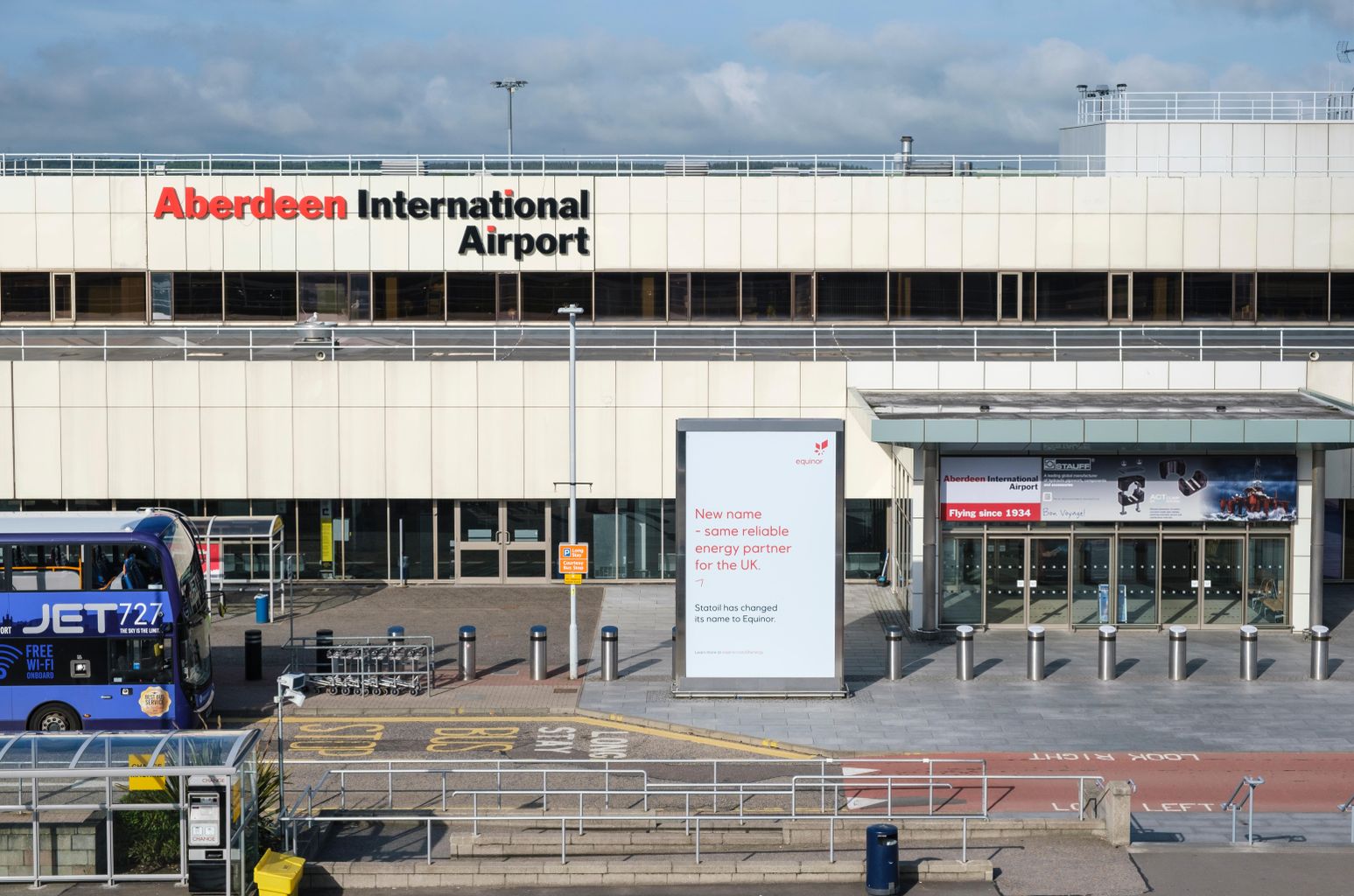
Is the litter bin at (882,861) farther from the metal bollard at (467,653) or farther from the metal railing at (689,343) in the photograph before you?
the metal railing at (689,343)

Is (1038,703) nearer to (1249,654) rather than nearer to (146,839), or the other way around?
(1249,654)

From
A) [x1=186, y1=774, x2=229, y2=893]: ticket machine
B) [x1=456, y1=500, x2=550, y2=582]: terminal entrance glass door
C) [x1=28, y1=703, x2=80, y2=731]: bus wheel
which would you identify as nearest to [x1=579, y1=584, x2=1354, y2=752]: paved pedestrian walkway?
[x1=456, y1=500, x2=550, y2=582]: terminal entrance glass door

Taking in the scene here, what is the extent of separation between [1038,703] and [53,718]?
17194 mm

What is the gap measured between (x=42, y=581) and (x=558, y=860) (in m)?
10.9

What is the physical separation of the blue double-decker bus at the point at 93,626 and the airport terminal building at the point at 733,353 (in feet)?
47.8

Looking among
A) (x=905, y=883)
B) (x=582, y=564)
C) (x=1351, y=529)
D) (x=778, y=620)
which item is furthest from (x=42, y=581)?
(x=1351, y=529)

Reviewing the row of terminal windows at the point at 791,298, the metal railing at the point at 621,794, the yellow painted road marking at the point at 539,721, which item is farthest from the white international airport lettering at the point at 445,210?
the metal railing at the point at 621,794

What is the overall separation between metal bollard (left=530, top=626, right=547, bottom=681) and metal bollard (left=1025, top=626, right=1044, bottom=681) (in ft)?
31.0

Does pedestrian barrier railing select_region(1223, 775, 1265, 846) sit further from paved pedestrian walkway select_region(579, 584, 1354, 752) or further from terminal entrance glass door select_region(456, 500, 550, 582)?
terminal entrance glass door select_region(456, 500, 550, 582)

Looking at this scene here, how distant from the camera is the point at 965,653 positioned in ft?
101

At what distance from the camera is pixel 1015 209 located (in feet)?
150

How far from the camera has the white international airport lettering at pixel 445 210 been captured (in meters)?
45.2

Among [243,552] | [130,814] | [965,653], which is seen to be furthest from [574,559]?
[243,552]

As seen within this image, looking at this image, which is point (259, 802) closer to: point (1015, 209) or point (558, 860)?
point (558, 860)
